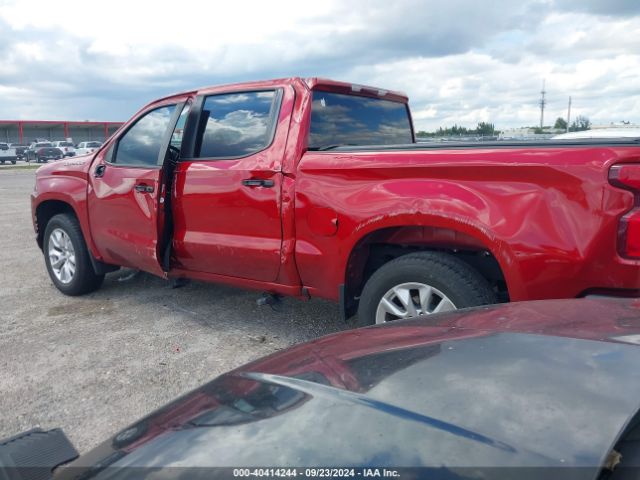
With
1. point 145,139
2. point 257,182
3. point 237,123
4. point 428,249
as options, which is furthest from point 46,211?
point 428,249

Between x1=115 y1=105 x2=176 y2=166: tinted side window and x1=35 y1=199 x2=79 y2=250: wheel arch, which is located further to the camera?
x1=35 y1=199 x2=79 y2=250: wheel arch

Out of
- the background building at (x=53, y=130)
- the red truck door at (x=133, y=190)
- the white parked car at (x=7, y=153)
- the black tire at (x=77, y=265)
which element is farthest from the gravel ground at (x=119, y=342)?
the background building at (x=53, y=130)

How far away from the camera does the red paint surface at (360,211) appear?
2.87 meters

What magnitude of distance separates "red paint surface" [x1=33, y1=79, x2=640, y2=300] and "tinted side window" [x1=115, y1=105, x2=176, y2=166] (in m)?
0.14

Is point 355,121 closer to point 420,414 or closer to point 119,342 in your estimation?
point 119,342

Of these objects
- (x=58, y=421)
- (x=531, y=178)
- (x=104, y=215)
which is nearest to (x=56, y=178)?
(x=104, y=215)

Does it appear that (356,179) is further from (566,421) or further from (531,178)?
(566,421)

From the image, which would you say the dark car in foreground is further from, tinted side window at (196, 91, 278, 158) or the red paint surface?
tinted side window at (196, 91, 278, 158)

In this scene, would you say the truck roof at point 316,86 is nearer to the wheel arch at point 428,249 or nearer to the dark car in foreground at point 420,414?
the wheel arch at point 428,249

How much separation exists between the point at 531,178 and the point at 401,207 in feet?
2.41

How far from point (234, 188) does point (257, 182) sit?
0.22 metres

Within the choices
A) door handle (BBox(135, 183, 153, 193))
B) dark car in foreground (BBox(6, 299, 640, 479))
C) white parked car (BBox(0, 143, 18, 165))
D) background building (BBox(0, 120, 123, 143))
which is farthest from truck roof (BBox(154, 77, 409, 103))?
background building (BBox(0, 120, 123, 143))

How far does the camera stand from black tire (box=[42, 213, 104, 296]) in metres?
5.55

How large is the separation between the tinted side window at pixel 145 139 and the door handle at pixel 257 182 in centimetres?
100
